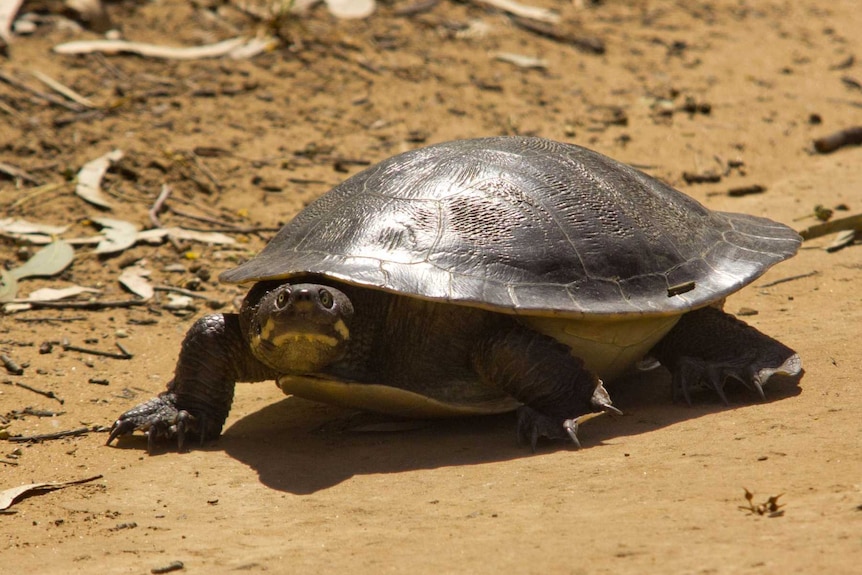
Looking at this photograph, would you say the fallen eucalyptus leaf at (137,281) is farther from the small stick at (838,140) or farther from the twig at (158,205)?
the small stick at (838,140)

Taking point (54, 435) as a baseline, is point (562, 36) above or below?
above

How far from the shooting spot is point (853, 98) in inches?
450

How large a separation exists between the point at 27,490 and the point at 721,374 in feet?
10.8

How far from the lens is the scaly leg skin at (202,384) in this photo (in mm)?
5281

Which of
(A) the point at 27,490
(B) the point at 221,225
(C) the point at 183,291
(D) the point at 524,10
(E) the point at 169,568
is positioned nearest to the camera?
(E) the point at 169,568

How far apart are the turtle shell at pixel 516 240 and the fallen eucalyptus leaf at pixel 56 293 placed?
7.44ft

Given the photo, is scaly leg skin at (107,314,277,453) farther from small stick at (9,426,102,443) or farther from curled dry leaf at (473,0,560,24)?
curled dry leaf at (473,0,560,24)

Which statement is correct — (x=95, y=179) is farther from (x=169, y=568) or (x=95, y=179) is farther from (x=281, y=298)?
(x=169, y=568)

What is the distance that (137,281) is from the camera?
7.62 m

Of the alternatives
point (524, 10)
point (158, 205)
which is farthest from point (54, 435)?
point (524, 10)

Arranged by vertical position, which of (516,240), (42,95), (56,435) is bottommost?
(56,435)

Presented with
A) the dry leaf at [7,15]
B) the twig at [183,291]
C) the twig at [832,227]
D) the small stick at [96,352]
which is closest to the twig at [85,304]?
the twig at [183,291]

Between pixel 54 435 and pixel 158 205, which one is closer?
pixel 54 435

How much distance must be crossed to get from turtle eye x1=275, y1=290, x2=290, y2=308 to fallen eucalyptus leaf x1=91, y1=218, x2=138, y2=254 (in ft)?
11.7
